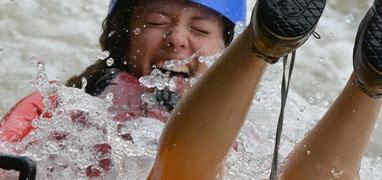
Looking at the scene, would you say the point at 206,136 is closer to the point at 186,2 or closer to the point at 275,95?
the point at 186,2

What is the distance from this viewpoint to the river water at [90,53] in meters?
2.66

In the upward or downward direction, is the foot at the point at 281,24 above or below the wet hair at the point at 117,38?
above

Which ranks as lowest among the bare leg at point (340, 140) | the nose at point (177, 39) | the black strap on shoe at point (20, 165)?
the nose at point (177, 39)

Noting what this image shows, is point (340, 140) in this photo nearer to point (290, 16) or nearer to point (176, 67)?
point (290, 16)

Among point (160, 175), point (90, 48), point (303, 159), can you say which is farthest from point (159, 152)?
point (90, 48)

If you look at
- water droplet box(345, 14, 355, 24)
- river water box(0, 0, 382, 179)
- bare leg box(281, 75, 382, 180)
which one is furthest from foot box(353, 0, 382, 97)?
water droplet box(345, 14, 355, 24)

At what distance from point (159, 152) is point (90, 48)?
171cm

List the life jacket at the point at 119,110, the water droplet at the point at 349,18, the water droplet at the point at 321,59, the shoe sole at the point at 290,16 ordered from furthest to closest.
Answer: the water droplet at the point at 349,18
the water droplet at the point at 321,59
the life jacket at the point at 119,110
the shoe sole at the point at 290,16

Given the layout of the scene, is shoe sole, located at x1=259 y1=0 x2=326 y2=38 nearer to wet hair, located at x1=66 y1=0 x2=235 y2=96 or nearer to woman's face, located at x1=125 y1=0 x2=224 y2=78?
woman's face, located at x1=125 y1=0 x2=224 y2=78

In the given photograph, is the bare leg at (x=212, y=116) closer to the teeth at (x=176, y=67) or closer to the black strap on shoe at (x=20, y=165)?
the black strap on shoe at (x=20, y=165)

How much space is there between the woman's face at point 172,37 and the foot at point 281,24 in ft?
2.11

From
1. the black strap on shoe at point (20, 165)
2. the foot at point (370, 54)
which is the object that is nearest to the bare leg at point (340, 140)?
the foot at point (370, 54)

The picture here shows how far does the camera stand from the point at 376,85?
1.49 meters

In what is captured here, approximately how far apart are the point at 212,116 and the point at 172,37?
1.94ft
